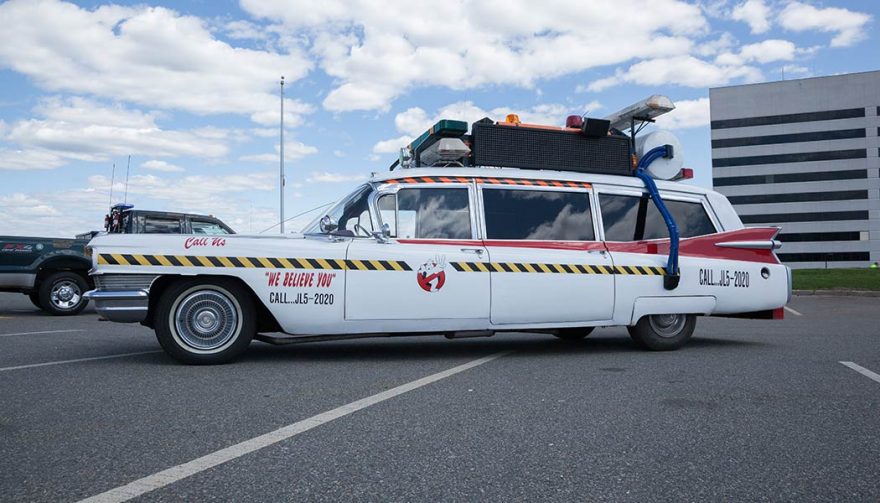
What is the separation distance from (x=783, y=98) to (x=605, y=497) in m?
110

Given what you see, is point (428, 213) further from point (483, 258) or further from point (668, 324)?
point (668, 324)

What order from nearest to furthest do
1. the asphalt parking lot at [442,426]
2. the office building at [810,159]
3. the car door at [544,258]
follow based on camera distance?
1. the asphalt parking lot at [442,426]
2. the car door at [544,258]
3. the office building at [810,159]

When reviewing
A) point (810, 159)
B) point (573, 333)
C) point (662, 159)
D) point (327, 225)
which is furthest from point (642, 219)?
point (810, 159)

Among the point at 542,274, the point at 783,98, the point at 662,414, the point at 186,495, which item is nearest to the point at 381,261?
the point at 542,274

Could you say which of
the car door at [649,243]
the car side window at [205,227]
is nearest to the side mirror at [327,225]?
the car door at [649,243]

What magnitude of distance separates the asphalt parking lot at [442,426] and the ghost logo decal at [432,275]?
71cm

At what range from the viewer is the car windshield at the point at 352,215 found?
6.38m

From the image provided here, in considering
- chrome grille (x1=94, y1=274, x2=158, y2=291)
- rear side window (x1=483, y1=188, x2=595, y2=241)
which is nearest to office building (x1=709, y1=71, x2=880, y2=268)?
rear side window (x1=483, y1=188, x2=595, y2=241)

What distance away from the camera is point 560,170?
716cm

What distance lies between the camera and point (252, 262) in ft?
19.6

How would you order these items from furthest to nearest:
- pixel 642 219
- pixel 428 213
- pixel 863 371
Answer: pixel 642 219 < pixel 428 213 < pixel 863 371

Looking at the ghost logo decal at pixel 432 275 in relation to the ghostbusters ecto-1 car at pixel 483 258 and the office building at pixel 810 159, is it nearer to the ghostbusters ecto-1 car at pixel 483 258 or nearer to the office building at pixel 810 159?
the ghostbusters ecto-1 car at pixel 483 258

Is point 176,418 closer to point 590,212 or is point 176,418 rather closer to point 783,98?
point 590,212

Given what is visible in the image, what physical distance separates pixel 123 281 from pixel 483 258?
10.4ft
